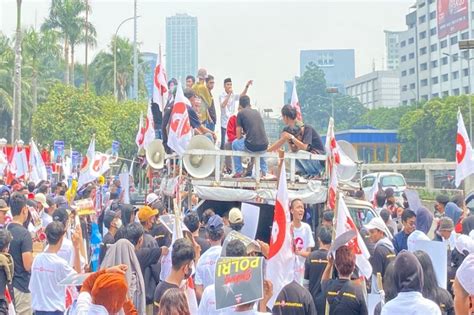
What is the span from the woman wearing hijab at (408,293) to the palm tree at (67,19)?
53.3 metres

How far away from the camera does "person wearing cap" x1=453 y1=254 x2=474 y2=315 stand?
3836mm

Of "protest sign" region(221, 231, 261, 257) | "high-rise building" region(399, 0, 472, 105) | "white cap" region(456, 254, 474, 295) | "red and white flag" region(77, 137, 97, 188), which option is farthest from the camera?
"high-rise building" region(399, 0, 472, 105)

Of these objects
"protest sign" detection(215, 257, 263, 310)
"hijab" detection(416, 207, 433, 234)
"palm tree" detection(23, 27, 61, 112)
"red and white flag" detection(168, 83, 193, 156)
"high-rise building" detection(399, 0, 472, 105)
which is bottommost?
"protest sign" detection(215, 257, 263, 310)

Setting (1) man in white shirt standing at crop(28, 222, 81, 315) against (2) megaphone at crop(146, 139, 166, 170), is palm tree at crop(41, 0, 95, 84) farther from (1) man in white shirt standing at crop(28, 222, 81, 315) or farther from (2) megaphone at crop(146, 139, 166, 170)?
(1) man in white shirt standing at crop(28, 222, 81, 315)

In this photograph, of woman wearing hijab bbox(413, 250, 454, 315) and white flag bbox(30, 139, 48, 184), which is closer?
woman wearing hijab bbox(413, 250, 454, 315)

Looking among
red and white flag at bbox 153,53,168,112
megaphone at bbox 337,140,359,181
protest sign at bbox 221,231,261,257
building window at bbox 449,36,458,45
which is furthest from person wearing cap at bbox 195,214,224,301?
building window at bbox 449,36,458,45

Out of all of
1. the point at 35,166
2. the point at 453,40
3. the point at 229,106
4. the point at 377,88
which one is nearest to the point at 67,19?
the point at 35,166

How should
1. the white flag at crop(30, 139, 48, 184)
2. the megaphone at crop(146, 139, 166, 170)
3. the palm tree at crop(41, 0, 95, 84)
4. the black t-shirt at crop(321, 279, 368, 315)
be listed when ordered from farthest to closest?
the palm tree at crop(41, 0, 95, 84) → the white flag at crop(30, 139, 48, 184) → the megaphone at crop(146, 139, 166, 170) → the black t-shirt at crop(321, 279, 368, 315)

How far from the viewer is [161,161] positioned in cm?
1337

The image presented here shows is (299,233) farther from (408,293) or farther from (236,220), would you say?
(408,293)

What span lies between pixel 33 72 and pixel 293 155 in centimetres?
5053

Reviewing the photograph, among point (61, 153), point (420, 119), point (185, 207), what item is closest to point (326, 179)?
point (185, 207)

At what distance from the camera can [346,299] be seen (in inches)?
232

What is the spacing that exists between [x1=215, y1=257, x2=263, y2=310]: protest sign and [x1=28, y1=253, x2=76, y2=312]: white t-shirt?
2418mm
